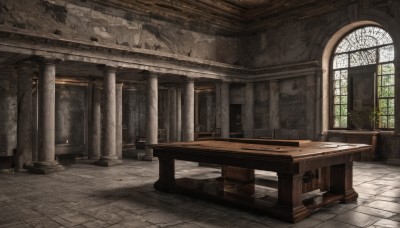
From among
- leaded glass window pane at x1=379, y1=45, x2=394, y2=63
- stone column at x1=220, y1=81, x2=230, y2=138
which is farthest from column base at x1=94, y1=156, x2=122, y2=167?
leaded glass window pane at x1=379, y1=45, x2=394, y2=63

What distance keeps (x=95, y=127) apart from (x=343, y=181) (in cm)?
998

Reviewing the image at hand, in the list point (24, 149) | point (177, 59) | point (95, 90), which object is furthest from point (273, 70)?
point (24, 149)

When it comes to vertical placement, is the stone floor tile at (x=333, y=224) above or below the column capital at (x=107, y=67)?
below

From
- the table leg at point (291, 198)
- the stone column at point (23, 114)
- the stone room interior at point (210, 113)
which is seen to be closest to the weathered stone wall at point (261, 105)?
the stone room interior at point (210, 113)

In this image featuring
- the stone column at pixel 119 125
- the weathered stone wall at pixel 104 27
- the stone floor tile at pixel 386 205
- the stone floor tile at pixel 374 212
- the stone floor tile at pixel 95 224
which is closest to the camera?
the stone floor tile at pixel 95 224

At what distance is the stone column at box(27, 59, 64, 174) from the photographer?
9.53m

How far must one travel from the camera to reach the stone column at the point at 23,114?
10.2 metres

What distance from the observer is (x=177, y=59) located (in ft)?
40.2

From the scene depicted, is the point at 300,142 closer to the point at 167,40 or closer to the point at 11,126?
the point at 167,40

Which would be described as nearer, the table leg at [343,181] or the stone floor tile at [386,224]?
the stone floor tile at [386,224]

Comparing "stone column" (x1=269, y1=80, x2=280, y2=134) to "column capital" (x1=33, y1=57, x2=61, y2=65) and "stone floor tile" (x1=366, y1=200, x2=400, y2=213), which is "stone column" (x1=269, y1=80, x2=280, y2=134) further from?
"column capital" (x1=33, y1=57, x2=61, y2=65)

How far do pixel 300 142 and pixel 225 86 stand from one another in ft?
29.1

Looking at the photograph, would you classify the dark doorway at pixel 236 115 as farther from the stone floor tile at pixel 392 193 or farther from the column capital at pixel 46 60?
the stone floor tile at pixel 392 193

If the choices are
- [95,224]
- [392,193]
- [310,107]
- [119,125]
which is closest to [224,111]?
[310,107]
